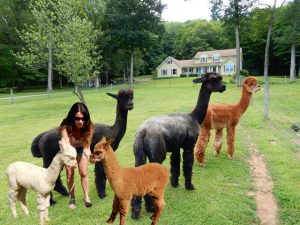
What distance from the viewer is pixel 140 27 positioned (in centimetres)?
4244

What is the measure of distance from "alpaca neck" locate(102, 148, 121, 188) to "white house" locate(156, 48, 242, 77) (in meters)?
60.7

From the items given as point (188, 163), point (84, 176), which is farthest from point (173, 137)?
point (84, 176)

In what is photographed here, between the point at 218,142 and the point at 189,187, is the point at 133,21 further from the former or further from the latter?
the point at 189,187

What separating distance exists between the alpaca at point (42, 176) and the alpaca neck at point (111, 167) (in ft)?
1.43

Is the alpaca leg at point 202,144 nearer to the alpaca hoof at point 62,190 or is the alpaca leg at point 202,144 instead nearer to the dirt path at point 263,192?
the dirt path at point 263,192

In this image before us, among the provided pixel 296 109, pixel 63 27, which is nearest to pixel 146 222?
pixel 296 109

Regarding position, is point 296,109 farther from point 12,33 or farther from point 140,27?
point 12,33

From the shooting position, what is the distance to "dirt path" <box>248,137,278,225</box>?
5.09 meters

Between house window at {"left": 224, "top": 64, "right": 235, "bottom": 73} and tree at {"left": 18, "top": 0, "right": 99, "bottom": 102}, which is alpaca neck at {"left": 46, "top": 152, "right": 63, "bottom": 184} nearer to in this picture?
tree at {"left": 18, "top": 0, "right": 99, "bottom": 102}

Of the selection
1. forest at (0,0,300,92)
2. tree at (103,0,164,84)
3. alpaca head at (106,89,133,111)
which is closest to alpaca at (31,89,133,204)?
alpaca head at (106,89,133,111)

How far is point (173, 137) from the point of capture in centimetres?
522

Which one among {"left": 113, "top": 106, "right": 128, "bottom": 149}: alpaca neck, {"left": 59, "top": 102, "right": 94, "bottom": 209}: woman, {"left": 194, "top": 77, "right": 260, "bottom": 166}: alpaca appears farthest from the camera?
{"left": 194, "top": 77, "right": 260, "bottom": 166}: alpaca

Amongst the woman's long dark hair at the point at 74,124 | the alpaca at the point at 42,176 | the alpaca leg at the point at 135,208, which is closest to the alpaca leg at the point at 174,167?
the alpaca leg at the point at 135,208

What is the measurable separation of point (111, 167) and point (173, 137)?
1962 millimetres
